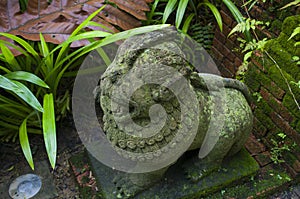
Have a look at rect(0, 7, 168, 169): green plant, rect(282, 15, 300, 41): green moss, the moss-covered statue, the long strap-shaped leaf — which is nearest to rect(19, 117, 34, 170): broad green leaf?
rect(0, 7, 168, 169): green plant

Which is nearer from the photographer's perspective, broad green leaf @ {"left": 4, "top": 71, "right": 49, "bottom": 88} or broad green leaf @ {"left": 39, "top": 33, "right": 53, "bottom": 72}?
broad green leaf @ {"left": 4, "top": 71, "right": 49, "bottom": 88}

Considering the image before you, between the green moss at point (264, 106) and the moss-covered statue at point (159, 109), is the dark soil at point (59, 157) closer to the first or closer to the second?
the moss-covered statue at point (159, 109)

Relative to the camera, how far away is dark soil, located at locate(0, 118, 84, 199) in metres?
1.93

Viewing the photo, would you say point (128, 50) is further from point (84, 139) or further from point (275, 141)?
point (275, 141)

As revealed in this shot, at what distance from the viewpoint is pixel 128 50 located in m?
1.17

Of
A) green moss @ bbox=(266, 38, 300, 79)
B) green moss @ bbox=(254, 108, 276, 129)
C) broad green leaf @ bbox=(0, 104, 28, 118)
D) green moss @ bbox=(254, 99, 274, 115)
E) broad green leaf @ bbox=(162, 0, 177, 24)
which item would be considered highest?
green moss @ bbox=(266, 38, 300, 79)

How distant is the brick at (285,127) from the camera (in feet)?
5.75

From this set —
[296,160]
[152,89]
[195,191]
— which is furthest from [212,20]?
[152,89]

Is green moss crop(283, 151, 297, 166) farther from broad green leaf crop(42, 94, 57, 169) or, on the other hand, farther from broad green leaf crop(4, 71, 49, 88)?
broad green leaf crop(4, 71, 49, 88)

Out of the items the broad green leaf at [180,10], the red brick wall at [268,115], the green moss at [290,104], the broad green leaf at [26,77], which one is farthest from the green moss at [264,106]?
the broad green leaf at [26,77]

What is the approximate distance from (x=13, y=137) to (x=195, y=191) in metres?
1.24

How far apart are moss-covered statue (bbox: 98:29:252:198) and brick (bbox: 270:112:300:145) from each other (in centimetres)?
38

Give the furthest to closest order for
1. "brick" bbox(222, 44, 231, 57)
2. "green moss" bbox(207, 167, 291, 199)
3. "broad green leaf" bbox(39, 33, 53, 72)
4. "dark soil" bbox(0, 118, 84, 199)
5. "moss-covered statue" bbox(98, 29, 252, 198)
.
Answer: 1. "brick" bbox(222, 44, 231, 57)
2. "dark soil" bbox(0, 118, 84, 199)
3. "broad green leaf" bbox(39, 33, 53, 72)
4. "green moss" bbox(207, 167, 291, 199)
5. "moss-covered statue" bbox(98, 29, 252, 198)

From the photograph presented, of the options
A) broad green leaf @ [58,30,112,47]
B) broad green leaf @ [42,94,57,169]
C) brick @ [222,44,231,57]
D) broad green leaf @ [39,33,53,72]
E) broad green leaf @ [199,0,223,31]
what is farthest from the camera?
brick @ [222,44,231,57]
